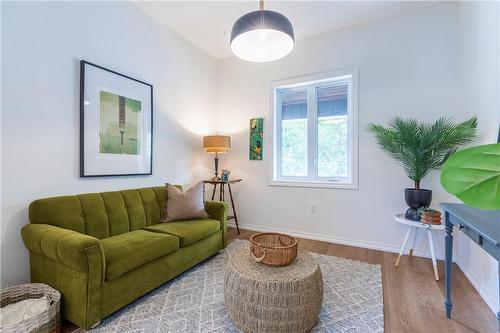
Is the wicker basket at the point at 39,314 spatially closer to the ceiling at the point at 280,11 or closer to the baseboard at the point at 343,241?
the baseboard at the point at 343,241

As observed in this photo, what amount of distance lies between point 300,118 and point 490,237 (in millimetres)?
2774

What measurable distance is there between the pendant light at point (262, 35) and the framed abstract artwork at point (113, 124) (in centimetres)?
147

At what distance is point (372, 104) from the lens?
9.96 feet

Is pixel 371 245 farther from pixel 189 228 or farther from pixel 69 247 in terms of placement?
pixel 69 247

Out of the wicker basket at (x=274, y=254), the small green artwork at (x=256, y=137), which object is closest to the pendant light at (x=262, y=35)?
the wicker basket at (x=274, y=254)

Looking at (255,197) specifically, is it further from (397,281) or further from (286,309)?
(286,309)

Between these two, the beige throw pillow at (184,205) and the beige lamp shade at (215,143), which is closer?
the beige throw pillow at (184,205)

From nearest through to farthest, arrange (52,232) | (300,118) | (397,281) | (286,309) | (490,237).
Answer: (490,237)
(286,309)
(52,232)
(397,281)
(300,118)

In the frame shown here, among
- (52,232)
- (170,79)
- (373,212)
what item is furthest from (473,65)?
(52,232)

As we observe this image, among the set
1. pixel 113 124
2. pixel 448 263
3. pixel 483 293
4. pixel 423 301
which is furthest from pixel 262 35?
pixel 483 293

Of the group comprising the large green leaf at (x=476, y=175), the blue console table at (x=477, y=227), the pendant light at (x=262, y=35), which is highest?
the pendant light at (x=262, y=35)

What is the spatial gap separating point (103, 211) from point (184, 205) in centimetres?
78

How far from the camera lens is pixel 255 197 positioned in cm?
382

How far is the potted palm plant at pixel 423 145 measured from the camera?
2.32m
